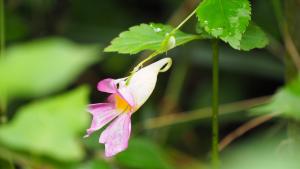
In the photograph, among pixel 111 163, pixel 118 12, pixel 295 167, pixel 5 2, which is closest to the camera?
pixel 295 167

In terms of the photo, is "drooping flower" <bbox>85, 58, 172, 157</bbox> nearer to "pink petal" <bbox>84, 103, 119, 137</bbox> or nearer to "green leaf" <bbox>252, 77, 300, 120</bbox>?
"pink petal" <bbox>84, 103, 119, 137</bbox>


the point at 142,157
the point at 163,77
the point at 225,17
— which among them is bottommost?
the point at 163,77

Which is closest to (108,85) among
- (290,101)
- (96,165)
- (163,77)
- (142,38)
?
(142,38)

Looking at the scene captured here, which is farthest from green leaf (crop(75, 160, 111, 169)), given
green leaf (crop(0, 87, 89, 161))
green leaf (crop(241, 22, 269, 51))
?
green leaf (crop(241, 22, 269, 51))

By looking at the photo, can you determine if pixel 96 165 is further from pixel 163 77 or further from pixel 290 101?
pixel 163 77

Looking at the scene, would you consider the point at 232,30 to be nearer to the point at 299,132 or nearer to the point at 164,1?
the point at 299,132

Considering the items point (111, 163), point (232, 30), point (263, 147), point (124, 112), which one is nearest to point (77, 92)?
point (124, 112)
